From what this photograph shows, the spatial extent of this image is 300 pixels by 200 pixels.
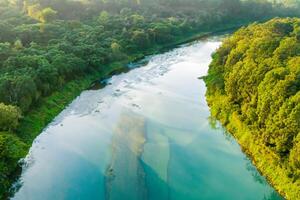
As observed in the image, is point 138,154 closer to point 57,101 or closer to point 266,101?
point 266,101

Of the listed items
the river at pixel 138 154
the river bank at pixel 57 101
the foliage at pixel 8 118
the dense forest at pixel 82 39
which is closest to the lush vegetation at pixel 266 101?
the dense forest at pixel 82 39

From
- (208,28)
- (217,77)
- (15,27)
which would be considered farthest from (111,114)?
(208,28)

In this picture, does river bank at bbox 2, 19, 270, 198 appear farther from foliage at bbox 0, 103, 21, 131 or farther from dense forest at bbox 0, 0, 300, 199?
foliage at bbox 0, 103, 21, 131

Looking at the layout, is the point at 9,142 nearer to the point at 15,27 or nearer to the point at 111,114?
the point at 111,114

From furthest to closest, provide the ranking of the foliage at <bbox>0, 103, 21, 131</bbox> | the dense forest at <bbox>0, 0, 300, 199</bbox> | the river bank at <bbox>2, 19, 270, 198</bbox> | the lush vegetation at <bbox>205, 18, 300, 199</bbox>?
the river bank at <bbox>2, 19, 270, 198</bbox>
the dense forest at <bbox>0, 0, 300, 199</bbox>
the foliage at <bbox>0, 103, 21, 131</bbox>
the lush vegetation at <bbox>205, 18, 300, 199</bbox>

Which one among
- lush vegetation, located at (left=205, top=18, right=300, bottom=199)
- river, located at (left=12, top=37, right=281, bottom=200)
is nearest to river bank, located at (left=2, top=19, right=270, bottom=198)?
river, located at (left=12, top=37, right=281, bottom=200)

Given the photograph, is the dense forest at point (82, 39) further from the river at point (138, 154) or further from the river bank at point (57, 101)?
the river at point (138, 154)

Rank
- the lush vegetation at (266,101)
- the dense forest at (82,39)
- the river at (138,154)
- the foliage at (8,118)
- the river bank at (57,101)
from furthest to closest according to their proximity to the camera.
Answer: the river bank at (57,101)
the dense forest at (82,39)
the foliage at (8,118)
the river at (138,154)
the lush vegetation at (266,101)

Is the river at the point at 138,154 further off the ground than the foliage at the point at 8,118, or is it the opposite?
the foliage at the point at 8,118
